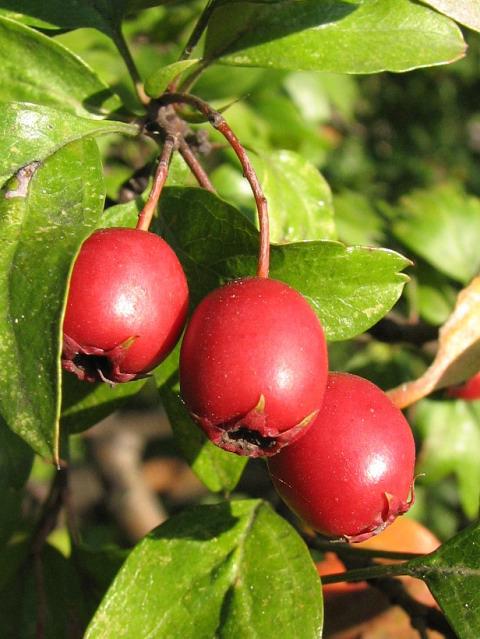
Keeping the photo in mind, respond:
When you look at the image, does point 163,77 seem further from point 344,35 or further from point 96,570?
point 96,570

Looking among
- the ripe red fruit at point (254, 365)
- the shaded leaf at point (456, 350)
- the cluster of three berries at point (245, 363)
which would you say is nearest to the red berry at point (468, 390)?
the shaded leaf at point (456, 350)

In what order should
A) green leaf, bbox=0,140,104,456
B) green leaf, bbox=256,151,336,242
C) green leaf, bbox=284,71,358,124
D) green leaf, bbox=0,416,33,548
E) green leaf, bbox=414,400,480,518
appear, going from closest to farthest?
green leaf, bbox=0,140,104,456 < green leaf, bbox=0,416,33,548 < green leaf, bbox=256,151,336,242 < green leaf, bbox=414,400,480,518 < green leaf, bbox=284,71,358,124

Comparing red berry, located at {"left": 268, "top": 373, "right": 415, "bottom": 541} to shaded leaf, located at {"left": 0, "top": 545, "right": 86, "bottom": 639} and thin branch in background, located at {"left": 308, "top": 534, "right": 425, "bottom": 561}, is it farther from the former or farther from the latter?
shaded leaf, located at {"left": 0, "top": 545, "right": 86, "bottom": 639}

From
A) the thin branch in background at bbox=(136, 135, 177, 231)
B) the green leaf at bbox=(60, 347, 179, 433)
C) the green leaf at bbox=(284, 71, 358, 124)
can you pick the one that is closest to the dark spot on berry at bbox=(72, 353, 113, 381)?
the thin branch in background at bbox=(136, 135, 177, 231)

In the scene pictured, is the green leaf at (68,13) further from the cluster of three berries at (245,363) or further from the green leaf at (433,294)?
the green leaf at (433,294)

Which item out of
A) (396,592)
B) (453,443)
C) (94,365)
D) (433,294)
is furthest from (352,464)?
(433,294)
